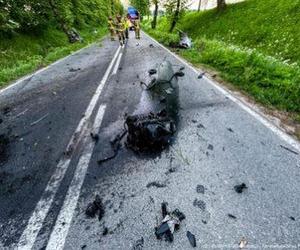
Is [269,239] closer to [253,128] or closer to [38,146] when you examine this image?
[253,128]

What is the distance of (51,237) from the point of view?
105 inches

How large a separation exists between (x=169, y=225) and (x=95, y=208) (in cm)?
87

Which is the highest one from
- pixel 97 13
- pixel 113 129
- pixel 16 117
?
pixel 113 129

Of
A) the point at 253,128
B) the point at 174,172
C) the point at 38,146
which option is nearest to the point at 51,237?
the point at 174,172

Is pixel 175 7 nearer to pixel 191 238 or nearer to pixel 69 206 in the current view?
pixel 69 206

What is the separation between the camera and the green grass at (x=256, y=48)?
7.01 m

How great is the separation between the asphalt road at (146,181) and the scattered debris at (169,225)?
59 millimetres

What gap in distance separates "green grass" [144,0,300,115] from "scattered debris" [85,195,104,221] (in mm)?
4727

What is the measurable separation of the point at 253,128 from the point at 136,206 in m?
2.92

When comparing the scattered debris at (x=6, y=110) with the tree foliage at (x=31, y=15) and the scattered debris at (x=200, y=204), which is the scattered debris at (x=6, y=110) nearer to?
the scattered debris at (x=200, y=204)

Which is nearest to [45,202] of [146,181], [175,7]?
[146,181]

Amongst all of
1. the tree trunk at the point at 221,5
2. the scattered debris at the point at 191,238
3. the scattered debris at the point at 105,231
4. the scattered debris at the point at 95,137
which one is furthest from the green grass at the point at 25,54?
the tree trunk at the point at 221,5

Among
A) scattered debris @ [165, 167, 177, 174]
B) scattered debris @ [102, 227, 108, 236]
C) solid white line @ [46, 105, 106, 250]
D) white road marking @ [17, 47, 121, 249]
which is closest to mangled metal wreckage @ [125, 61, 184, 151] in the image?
scattered debris @ [165, 167, 177, 174]

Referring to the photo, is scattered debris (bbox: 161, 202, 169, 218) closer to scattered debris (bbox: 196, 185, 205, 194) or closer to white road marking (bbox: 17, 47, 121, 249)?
scattered debris (bbox: 196, 185, 205, 194)
